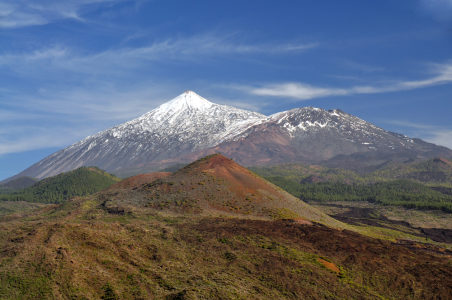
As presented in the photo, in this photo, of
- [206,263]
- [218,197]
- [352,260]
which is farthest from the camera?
[218,197]

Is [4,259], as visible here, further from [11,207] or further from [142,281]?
[11,207]

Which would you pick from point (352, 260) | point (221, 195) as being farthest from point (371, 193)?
point (352, 260)

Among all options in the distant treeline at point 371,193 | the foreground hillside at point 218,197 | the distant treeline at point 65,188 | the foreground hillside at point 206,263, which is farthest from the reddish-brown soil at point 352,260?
the distant treeline at point 65,188

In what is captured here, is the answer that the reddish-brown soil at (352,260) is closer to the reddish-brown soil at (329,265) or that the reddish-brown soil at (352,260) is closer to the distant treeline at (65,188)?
the reddish-brown soil at (329,265)

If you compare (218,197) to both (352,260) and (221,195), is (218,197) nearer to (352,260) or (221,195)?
(221,195)

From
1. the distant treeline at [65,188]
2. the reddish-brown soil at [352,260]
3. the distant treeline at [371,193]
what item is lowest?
the reddish-brown soil at [352,260]

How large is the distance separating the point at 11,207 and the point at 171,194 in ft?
237

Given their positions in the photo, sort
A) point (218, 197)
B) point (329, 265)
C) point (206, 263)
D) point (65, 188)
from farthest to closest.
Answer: point (65, 188) < point (218, 197) < point (329, 265) < point (206, 263)

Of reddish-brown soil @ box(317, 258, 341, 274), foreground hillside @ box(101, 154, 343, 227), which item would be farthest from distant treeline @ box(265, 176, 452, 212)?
reddish-brown soil @ box(317, 258, 341, 274)

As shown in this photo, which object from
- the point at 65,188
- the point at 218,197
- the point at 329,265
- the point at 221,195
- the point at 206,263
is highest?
the point at 65,188

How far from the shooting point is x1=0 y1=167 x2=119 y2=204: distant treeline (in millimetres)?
120062

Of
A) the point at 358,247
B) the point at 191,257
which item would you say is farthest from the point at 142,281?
the point at 358,247

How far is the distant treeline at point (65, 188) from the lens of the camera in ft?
394

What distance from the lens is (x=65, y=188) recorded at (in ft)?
416
